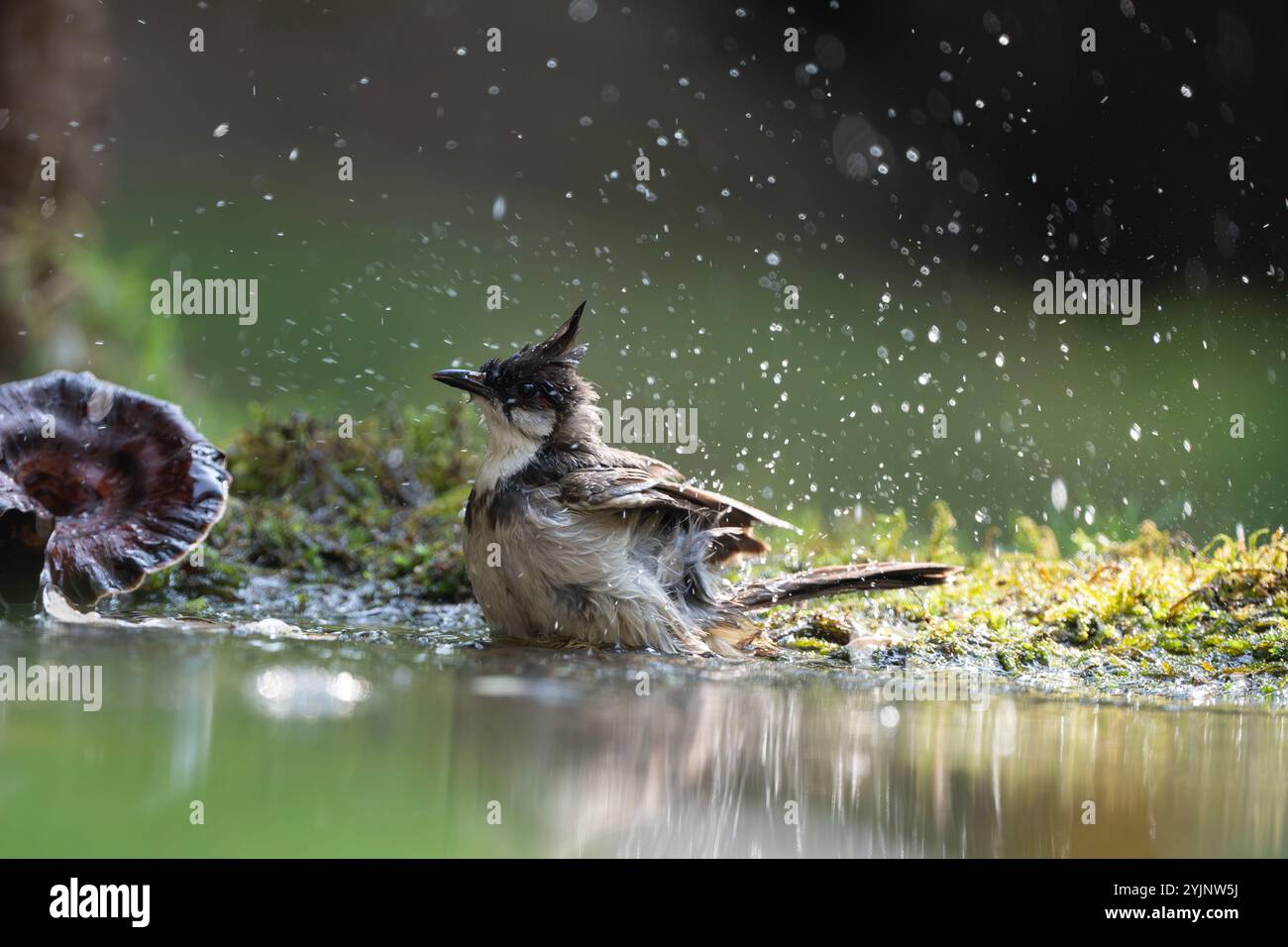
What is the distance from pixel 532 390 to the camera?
15.3 feet

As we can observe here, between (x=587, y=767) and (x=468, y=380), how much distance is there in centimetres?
242

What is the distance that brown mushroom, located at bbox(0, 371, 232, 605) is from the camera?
13.6ft

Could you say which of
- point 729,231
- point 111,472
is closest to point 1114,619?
point 111,472

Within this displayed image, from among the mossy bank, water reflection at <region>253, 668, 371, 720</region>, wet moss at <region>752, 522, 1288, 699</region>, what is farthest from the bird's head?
water reflection at <region>253, 668, 371, 720</region>

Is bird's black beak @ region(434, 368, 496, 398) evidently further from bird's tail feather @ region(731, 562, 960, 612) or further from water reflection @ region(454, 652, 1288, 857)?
water reflection @ region(454, 652, 1288, 857)

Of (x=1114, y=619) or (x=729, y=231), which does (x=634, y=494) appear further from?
(x=729, y=231)

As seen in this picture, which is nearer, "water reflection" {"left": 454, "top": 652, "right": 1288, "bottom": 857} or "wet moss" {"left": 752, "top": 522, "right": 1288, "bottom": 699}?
"water reflection" {"left": 454, "top": 652, "right": 1288, "bottom": 857}

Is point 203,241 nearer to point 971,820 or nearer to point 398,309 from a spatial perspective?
point 398,309

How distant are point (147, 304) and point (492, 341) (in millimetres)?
3119

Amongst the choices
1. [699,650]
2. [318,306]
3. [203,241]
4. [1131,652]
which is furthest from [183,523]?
[203,241]

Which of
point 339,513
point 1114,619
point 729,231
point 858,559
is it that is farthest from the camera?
point 729,231

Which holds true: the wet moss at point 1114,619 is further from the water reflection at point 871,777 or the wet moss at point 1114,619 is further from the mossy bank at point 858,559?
the water reflection at point 871,777

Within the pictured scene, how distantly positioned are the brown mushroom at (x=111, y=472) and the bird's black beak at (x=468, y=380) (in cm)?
86

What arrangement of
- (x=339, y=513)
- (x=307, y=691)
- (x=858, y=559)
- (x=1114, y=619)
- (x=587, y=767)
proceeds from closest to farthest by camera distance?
(x=587, y=767), (x=307, y=691), (x=1114, y=619), (x=339, y=513), (x=858, y=559)
